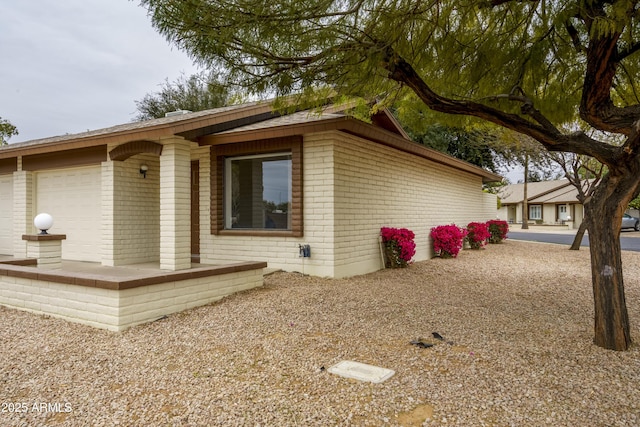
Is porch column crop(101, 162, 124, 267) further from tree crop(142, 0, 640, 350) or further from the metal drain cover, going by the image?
the metal drain cover

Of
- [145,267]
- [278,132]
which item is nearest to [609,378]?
[278,132]

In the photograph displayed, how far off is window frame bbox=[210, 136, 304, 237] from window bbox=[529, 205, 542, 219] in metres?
36.7

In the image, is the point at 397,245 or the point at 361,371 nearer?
the point at 361,371

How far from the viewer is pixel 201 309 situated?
545 centimetres

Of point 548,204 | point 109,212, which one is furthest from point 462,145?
point 109,212

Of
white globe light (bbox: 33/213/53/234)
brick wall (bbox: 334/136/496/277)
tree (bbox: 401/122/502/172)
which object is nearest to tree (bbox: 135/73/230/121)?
tree (bbox: 401/122/502/172)

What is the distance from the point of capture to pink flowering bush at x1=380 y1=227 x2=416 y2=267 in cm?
888

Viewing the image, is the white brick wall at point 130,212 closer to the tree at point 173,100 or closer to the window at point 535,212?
the tree at point 173,100

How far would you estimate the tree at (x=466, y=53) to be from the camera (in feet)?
12.8

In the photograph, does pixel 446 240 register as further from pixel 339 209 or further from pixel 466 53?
pixel 466 53

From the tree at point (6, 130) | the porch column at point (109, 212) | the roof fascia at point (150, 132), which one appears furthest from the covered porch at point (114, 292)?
the tree at point (6, 130)

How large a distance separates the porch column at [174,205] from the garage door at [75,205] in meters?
2.81

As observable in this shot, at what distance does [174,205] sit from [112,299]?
244cm

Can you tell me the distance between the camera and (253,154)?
817cm
